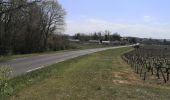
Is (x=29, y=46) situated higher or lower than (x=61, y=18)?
lower

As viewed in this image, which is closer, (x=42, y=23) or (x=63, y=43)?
(x=42, y=23)

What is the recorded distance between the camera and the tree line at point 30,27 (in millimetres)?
48091

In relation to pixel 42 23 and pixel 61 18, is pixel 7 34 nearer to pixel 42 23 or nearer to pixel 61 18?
pixel 42 23

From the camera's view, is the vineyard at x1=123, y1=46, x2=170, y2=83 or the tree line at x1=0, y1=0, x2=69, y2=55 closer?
the vineyard at x1=123, y1=46, x2=170, y2=83

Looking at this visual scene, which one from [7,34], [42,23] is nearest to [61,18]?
[42,23]

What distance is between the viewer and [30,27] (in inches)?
2813

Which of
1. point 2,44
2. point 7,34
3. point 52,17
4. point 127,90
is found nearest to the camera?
point 127,90

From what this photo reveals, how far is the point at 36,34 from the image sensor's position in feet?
246

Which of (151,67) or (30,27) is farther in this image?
(30,27)

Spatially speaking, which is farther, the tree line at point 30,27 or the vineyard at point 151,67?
the tree line at point 30,27

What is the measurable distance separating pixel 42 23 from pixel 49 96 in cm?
6920

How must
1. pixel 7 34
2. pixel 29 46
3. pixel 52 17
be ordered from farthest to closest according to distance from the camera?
pixel 52 17, pixel 29 46, pixel 7 34

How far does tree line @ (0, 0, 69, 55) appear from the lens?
4809 centimetres

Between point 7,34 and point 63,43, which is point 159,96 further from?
point 63,43
